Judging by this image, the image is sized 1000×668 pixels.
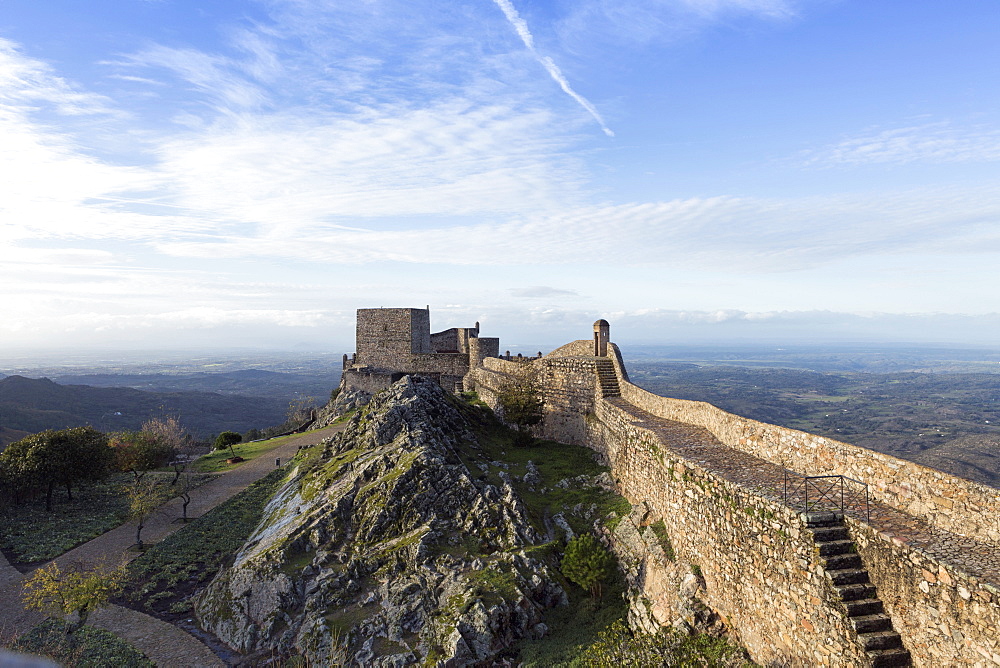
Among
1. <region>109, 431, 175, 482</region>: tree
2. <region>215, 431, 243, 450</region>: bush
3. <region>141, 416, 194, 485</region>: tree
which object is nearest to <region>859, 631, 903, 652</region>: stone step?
<region>141, 416, 194, 485</region>: tree

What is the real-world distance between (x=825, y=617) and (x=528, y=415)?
19.0 m

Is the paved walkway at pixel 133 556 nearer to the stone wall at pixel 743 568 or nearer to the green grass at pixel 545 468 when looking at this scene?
the green grass at pixel 545 468

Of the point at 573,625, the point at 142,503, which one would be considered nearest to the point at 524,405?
the point at 573,625

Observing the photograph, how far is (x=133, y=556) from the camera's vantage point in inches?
974

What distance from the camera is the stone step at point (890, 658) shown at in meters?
9.05

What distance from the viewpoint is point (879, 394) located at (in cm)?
18712

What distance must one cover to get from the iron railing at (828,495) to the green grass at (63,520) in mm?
31898

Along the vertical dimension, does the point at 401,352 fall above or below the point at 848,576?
above

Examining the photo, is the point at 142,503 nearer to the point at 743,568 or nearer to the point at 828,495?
the point at 743,568

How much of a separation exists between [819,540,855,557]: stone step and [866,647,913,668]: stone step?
1.72 metres

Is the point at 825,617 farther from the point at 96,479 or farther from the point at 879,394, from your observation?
the point at 879,394

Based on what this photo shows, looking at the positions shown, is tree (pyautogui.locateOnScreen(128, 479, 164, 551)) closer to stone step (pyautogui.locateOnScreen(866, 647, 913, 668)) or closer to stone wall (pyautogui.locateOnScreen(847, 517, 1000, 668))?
stone step (pyautogui.locateOnScreen(866, 647, 913, 668))

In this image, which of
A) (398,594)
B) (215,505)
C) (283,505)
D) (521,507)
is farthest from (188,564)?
(521,507)

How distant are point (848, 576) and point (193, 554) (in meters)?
26.5
